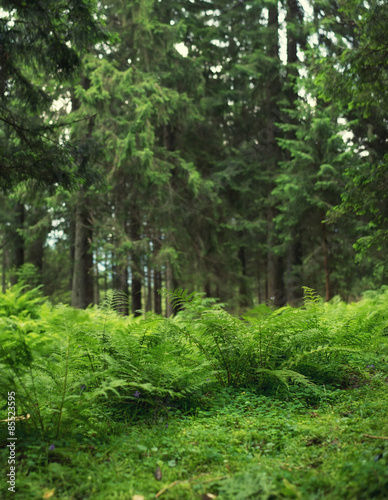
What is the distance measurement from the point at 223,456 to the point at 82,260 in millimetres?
10168

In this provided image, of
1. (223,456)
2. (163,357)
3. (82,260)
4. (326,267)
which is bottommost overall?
(223,456)

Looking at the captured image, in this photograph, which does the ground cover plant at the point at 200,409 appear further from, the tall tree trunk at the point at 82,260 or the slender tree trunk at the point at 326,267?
the tall tree trunk at the point at 82,260

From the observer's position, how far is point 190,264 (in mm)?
15070

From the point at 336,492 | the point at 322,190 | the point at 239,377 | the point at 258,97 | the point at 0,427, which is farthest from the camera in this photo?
the point at 258,97

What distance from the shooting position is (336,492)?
1.88m

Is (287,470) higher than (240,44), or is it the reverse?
(240,44)

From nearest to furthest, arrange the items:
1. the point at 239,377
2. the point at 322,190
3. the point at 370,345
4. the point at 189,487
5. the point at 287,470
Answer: the point at 189,487
the point at 287,470
the point at 239,377
the point at 370,345
the point at 322,190

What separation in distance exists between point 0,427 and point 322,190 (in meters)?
9.52

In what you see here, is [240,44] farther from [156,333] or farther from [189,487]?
[189,487]

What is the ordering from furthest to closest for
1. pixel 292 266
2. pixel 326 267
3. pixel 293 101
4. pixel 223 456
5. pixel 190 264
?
pixel 190 264
pixel 293 101
pixel 292 266
pixel 326 267
pixel 223 456

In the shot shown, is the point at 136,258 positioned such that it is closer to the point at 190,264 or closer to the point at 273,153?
the point at 190,264

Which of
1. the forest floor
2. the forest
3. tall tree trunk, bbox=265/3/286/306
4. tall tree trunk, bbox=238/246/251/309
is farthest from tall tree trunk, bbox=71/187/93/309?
the forest floor

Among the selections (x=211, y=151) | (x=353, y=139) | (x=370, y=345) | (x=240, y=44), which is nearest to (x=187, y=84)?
(x=211, y=151)


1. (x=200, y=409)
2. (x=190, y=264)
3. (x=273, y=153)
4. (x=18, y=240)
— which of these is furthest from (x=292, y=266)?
(x=18, y=240)
